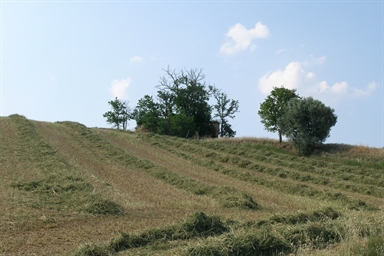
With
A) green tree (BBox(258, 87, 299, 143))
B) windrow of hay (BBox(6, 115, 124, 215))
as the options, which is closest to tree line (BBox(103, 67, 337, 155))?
green tree (BBox(258, 87, 299, 143))

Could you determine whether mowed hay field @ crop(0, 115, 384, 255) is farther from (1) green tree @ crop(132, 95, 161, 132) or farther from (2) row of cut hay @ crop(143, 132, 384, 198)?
(1) green tree @ crop(132, 95, 161, 132)

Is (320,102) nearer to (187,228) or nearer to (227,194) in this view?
(227,194)

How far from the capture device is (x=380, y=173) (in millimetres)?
20172

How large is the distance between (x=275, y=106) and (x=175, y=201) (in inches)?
1049

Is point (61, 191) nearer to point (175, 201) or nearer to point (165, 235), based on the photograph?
point (175, 201)

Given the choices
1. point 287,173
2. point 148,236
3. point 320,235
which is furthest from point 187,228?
point 287,173

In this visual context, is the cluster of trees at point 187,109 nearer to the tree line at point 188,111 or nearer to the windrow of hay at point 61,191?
the tree line at point 188,111

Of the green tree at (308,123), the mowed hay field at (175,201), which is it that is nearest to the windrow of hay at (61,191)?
the mowed hay field at (175,201)

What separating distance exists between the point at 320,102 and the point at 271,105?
7.44 metres

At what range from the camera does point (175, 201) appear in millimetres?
12094

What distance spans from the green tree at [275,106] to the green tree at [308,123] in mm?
6634

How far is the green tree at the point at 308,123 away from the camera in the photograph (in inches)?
1147

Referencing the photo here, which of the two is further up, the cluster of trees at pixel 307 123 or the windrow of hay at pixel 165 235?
the cluster of trees at pixel 307 123

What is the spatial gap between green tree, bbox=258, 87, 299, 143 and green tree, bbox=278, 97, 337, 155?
6.63 metres
